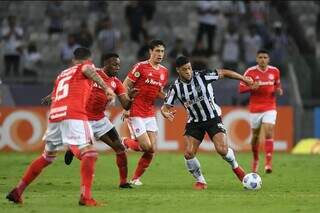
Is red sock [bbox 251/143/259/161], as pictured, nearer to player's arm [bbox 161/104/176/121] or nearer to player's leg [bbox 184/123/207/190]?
player's leg [bbox 184/123/207/190]

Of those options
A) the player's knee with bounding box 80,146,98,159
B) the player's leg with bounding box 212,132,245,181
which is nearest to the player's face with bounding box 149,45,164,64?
the player's leg with bounding box 212,132,245,181

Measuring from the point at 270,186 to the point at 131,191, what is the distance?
8.68 ft

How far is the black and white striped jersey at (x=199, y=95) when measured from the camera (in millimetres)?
15273

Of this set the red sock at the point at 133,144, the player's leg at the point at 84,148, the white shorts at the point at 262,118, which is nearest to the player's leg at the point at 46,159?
the player's leg at the point at 84,148

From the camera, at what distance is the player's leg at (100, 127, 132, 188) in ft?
51.6

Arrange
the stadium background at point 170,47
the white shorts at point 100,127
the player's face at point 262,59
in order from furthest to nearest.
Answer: the stadium background at point 170,47
the player's face at point 262,59
the white shorts at point 100,127

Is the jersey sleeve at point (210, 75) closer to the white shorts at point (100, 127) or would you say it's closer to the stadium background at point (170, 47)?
the white shorts at point (100, 127)

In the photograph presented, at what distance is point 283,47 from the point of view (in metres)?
29.3

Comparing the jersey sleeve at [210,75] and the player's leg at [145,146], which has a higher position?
the jersey sleeve at [210,75]

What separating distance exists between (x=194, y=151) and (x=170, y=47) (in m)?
15.5

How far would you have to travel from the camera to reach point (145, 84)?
16.7 m

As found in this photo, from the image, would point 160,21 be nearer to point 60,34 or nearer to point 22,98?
point 60,34

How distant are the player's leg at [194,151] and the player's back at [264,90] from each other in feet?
14.9

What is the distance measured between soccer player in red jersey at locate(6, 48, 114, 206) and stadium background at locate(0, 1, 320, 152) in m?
14.6
